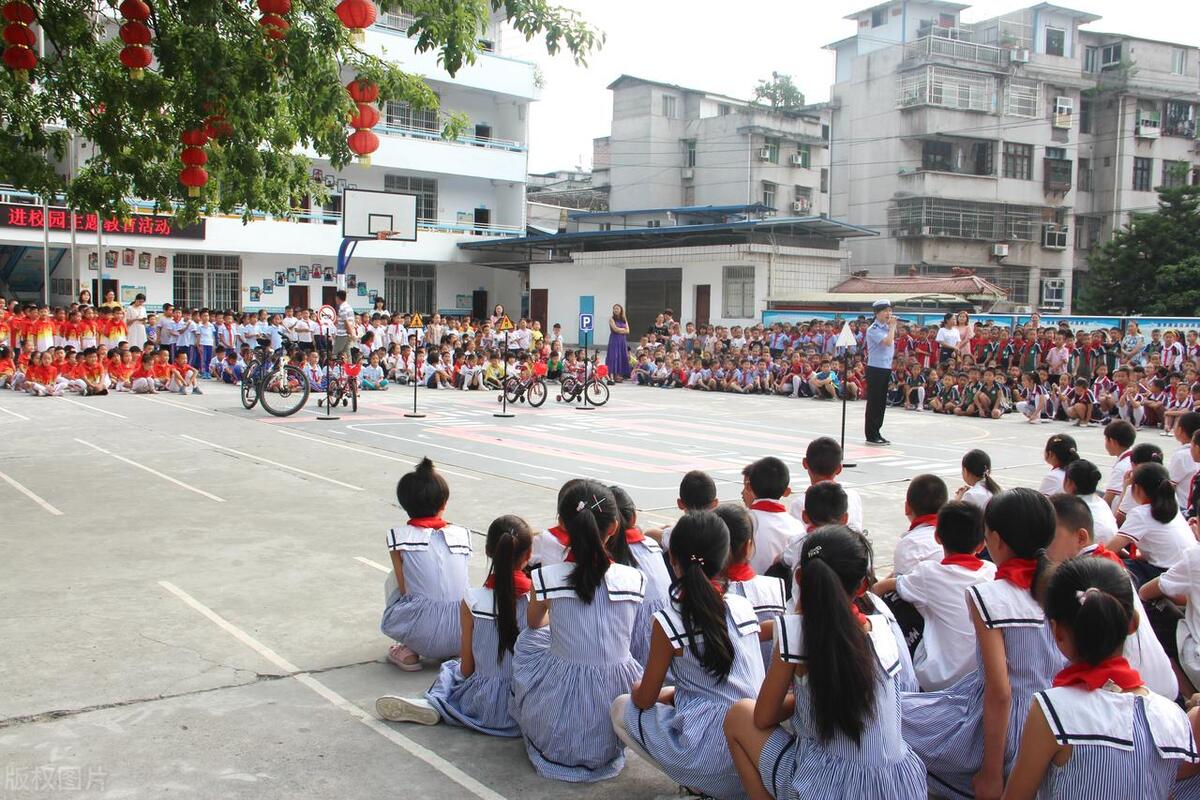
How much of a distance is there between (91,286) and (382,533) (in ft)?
81.3

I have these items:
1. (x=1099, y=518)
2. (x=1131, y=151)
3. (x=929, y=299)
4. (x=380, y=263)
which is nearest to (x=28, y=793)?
(x=1099, y=518)

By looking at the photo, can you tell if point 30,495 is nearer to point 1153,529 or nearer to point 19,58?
point 19,58

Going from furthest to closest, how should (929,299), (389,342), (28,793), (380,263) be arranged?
(380,263)
(929,299)
(389,342)
(28,793)

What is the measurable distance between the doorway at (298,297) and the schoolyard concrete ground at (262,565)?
17.1 m

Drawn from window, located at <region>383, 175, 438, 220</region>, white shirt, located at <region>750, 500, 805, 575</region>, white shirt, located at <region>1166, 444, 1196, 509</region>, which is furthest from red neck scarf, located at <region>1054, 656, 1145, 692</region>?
window, located at <region>383, 175, 438, 220</region>

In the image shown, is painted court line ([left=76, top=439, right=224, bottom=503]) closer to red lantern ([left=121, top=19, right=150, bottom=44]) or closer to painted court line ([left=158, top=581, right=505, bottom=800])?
painted court line ([left=158, top=581, right=505, bottom=800])

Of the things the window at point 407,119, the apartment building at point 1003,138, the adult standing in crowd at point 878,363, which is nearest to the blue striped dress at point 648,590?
the adult standing in crowd at point 878,363

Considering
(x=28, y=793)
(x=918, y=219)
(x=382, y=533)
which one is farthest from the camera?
(x=918, y=219)

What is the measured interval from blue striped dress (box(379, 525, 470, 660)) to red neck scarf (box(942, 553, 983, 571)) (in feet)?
7.23

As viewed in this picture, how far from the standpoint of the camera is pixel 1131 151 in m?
40.8

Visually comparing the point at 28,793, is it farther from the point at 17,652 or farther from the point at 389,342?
the point at 389,342

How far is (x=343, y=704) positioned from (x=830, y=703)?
239 cm

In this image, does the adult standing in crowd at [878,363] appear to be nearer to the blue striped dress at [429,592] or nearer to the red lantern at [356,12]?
the red lantern at [356,12]

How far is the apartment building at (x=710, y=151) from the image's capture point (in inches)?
1681
